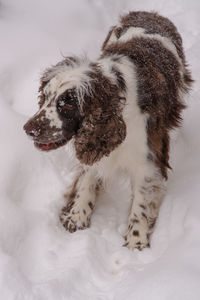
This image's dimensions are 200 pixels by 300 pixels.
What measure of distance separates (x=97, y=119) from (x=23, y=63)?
2459mm

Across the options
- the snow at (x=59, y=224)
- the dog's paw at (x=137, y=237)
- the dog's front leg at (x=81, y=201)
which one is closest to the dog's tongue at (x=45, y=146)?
the snow at (x=59, y=224)

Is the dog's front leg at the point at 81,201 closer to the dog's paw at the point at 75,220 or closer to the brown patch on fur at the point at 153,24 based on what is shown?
the dog's paw at the point at 75,220

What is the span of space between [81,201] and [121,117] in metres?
1.03

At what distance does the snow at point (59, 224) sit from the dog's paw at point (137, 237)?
62mm

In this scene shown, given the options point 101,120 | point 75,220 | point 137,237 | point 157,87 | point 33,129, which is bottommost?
point 137,237

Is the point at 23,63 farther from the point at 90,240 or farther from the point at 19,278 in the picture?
the point at 19,278

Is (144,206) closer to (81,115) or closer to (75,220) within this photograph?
(75,220)

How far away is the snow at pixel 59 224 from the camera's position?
2.78 meters

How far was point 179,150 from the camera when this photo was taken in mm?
4258

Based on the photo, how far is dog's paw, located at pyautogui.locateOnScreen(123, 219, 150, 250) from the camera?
3.33m

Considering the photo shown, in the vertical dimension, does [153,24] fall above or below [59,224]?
above

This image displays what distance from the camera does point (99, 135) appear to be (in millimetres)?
2973

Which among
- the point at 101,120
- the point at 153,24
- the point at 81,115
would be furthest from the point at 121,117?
the point at 153,24

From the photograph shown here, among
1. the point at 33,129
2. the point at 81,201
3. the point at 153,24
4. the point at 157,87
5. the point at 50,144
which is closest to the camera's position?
the point at 33,129
